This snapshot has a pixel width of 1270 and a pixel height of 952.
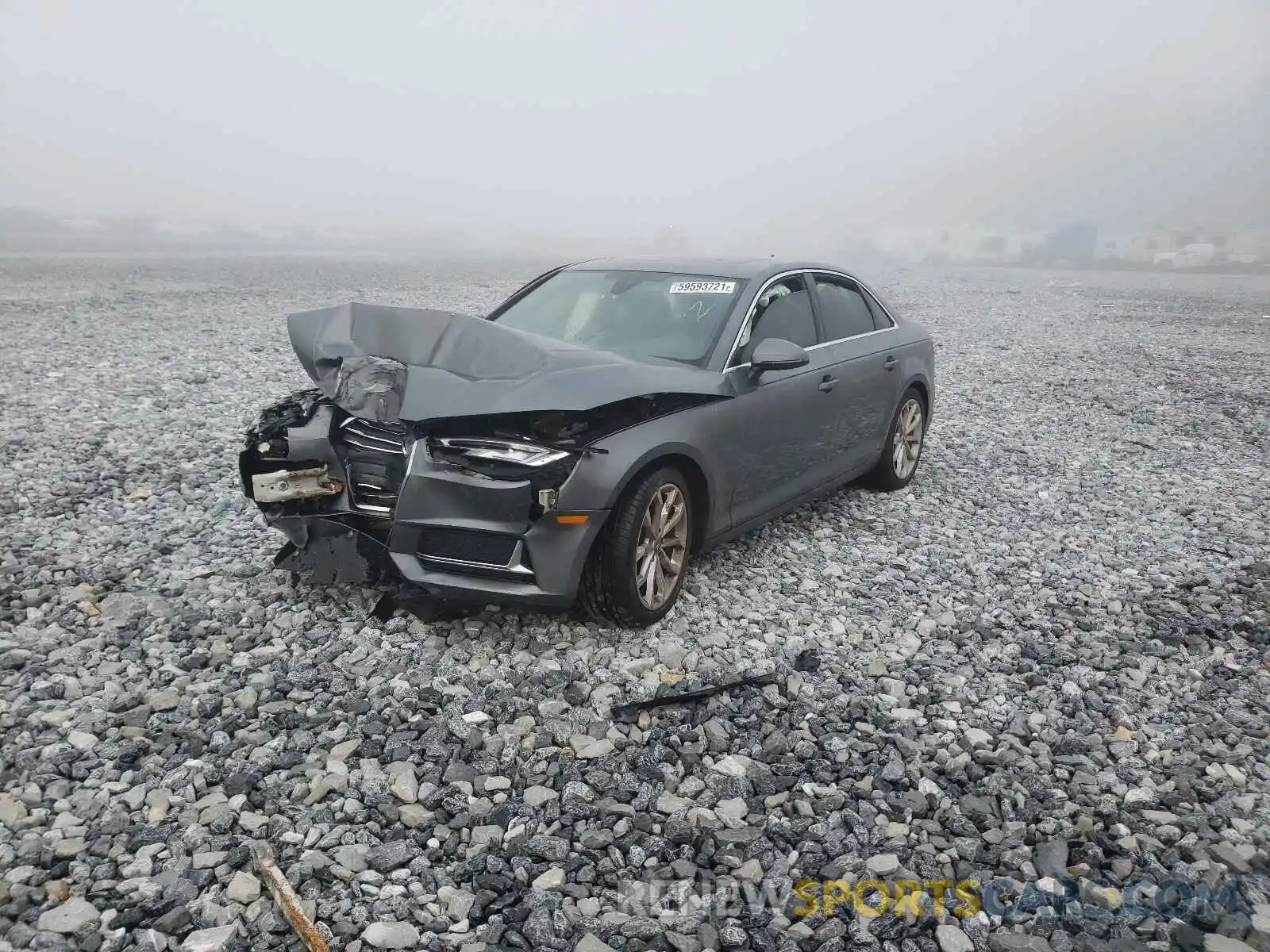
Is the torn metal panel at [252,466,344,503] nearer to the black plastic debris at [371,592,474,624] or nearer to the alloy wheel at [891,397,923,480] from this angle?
the black plastic debris at [371,592,474,624]

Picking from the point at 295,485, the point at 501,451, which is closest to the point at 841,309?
the point at 501,451

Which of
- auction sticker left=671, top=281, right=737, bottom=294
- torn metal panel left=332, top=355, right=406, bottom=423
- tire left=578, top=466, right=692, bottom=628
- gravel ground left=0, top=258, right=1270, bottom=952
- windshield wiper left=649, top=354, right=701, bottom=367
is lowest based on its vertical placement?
gravel ground left=0, top=258, right=1270, bottom=952

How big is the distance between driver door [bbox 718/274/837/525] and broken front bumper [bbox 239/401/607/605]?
1.15 metres

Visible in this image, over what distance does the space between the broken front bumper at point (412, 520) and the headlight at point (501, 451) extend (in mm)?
73

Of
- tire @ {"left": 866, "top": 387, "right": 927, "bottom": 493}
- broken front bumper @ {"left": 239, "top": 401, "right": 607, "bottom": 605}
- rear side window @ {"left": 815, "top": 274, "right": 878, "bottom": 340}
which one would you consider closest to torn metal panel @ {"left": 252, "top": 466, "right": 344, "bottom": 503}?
broken front bumper @ {"left": 239, "top": 401, "right": 607, "bottom": 605}

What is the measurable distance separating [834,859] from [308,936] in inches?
63.7

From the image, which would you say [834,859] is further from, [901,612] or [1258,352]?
[1258,352]

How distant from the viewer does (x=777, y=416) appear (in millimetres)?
5297

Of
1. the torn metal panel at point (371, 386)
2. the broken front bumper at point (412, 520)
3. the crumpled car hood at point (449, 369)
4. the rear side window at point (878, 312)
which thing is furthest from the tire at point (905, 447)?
the torn metal panel at point (371, 386)

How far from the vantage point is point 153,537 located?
558 centimetres

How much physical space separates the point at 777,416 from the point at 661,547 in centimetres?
115

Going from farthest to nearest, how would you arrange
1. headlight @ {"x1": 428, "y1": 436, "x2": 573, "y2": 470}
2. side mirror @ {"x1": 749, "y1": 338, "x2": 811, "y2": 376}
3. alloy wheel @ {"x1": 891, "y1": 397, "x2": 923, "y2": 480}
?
1. alloy wheel @ {"x1": 891, "y1": 397, "x2": 923, "y2": 480}
2. side mirror @ {"x1": 749, "y1": 338, "x2": 811, "y2": 376}
3. headlight @ {"x1": 428, "y1": 436, "x2": 573, "y2": 470}

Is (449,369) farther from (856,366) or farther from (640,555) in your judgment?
(856,366)

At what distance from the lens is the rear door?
6.04 m
